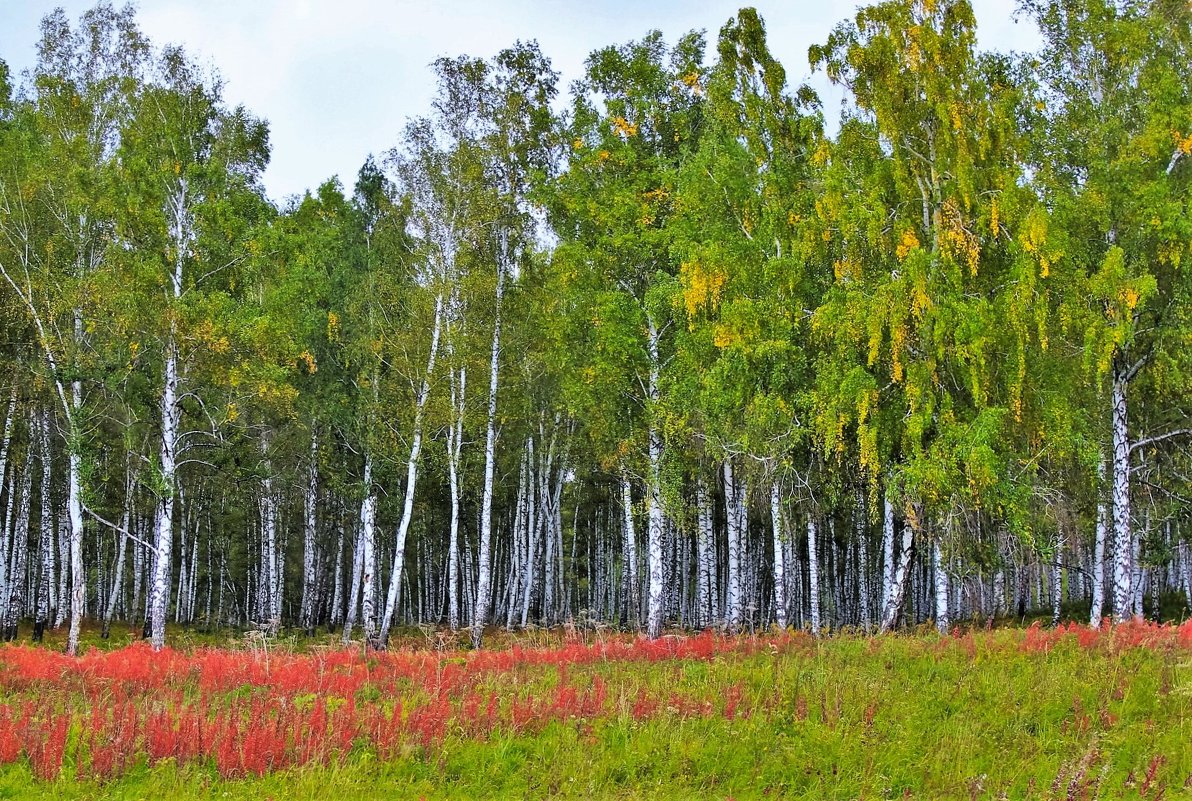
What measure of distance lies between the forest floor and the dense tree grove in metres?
4.25

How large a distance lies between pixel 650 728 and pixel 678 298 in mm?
10427

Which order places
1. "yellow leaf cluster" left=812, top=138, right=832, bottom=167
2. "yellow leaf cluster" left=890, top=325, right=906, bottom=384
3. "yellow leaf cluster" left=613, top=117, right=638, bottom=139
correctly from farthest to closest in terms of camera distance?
"yellow leaf cluster" left=613, top=117, right=638, bottom=139, "yellow leaf cluster" left=812, top=138, right=832, bottom=167, "yellow leaf cluster" left=890, top=325, right=906, bottom=384

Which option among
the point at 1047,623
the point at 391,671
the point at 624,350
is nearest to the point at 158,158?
the point at 624,350

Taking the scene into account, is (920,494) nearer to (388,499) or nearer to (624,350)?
(624,350)

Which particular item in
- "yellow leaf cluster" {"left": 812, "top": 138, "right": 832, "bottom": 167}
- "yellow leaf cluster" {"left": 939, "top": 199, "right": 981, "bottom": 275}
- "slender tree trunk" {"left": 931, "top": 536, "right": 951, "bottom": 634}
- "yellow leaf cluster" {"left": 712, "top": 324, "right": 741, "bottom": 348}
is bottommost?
"slender tree trunk" {"left": 931, "top": 536, "right": 951, "bottom": 634}

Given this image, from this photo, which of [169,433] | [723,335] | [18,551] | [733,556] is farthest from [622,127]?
[18,551]

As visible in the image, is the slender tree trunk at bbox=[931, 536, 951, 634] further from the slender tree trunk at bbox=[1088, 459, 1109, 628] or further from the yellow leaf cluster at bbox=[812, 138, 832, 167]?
the yellow leaf cluster at bbox=[812, 138, 832, 167]

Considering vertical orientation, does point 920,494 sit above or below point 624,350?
below

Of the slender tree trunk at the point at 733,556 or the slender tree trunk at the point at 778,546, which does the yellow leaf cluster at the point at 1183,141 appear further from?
the slender tree trunk at the point at 733,556

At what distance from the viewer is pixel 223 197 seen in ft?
71.9

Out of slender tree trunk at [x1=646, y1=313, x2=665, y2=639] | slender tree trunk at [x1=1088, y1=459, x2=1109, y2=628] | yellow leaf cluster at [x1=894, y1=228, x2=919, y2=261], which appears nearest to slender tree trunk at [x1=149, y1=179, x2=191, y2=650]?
slender tree trunk at [x1=646, y1=313, x2=665, y2=639]

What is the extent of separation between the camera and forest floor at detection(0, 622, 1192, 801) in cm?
775

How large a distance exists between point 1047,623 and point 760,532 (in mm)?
13031

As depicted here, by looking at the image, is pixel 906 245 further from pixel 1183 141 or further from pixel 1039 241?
pixel 1183 141
